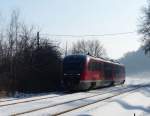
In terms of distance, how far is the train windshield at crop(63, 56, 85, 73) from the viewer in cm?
3544

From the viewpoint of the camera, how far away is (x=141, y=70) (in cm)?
19488

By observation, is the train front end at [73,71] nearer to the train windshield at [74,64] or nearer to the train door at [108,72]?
the train windshield at [74,64]

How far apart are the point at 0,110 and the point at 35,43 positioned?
24.0m

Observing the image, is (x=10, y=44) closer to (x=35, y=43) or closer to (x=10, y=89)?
(x=35, y=43)

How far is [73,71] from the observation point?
117 ft

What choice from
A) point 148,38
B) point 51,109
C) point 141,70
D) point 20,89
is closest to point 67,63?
point 20,89

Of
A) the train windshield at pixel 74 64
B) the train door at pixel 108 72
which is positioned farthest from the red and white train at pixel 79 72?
the train door at pixel 108 72

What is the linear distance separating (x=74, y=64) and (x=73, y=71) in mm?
569

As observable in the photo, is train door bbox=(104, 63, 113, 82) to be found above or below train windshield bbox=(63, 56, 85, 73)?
below

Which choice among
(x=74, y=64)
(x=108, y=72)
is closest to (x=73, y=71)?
(x=74, y=64)

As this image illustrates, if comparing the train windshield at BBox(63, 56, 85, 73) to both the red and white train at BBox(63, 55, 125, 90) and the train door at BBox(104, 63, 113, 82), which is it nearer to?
the red and white train at BBox(63, 55, 125, 90)

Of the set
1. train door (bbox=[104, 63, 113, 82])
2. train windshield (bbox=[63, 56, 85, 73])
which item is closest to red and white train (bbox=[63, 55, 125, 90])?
train windshield (bbox=[63, 56, 85, 73])

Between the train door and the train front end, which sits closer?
the train front end

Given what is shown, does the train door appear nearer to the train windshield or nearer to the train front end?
the train windshield
